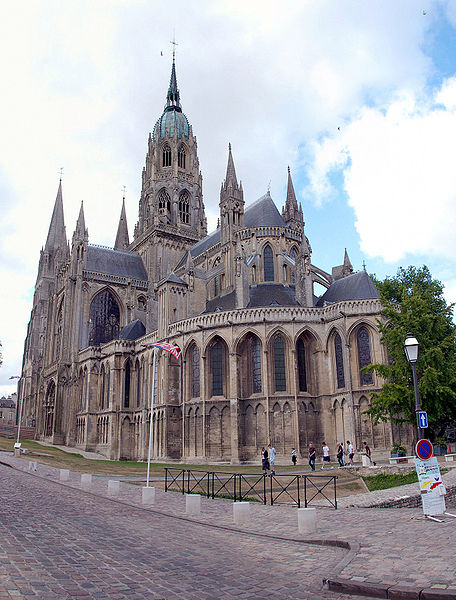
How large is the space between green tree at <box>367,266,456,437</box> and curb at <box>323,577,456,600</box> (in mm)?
20754

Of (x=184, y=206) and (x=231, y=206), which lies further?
(x=184, y=206)

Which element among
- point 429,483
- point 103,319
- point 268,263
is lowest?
A: point 429,483

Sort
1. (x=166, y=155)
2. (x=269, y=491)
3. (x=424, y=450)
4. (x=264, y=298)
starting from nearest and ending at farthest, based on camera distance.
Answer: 1. (x=424, y=450)
2. (x=269, y=491)
3. (x=264, y=298)
4. (x=166, y=155)

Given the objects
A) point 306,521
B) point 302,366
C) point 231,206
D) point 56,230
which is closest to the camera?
point 306,521

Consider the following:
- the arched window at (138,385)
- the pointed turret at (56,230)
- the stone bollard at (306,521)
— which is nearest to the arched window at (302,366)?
the arched window at (138,385)

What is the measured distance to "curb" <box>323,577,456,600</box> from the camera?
673 cm

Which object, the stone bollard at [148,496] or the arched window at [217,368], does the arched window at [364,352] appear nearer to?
the arched window at [217,368]

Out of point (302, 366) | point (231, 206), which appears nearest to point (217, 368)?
point (302, 366)

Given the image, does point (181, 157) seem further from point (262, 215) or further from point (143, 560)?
point (143, 560)

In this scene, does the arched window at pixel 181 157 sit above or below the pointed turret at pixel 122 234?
above

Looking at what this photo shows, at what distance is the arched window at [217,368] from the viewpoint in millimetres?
40844

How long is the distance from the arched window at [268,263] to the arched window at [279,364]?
947 cm

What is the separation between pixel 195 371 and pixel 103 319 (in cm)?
2197

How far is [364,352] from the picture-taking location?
123ft
